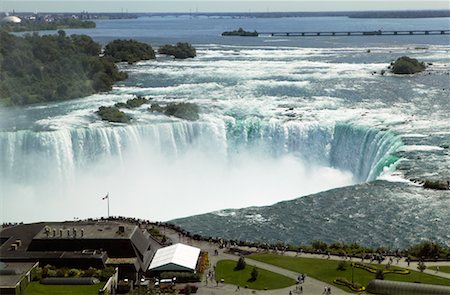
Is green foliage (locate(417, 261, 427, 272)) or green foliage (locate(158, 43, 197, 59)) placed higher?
green foliage (locate(158, 43, 197, 59))

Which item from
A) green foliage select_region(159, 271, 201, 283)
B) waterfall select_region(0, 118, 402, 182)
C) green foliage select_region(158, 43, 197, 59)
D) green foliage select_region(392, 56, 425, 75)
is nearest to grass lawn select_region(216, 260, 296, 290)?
green foliage select_region(159, 271, 201, 283)

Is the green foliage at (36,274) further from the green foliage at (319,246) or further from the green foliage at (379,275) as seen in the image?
the green foliage at (379,275)

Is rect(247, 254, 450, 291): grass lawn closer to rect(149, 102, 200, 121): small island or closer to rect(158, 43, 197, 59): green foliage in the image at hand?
rect(149, 102, 200, 121): small island

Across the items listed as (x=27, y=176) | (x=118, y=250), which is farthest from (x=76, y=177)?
(x=118, y=250)

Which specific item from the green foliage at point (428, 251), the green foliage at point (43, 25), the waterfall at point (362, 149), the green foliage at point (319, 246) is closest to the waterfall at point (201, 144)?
the waterfall at point (362, 149)

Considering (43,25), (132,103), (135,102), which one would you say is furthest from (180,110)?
(43,25)

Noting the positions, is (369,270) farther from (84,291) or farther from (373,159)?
(373,159)
